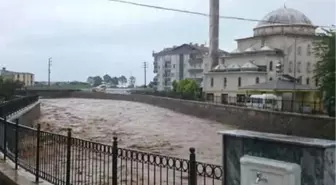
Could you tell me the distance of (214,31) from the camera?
196ft

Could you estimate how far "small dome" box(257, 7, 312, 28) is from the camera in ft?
Result: 198

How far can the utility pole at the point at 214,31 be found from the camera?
58.0 m

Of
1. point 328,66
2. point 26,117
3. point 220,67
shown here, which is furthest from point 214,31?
point 26,117

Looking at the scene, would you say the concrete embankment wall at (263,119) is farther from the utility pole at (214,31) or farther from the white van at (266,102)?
the utility pole at (214,31)

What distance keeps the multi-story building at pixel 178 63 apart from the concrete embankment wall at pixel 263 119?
35259 mm

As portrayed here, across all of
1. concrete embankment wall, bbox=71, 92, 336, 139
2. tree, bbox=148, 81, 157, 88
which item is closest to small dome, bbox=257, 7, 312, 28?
concrete embankment wall, bbox=71, 92, 336, 139

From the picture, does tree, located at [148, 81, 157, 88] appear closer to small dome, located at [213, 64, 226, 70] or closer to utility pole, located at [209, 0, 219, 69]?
utility pole, located at [209, 0, 219, 69]

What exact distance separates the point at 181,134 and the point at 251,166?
81.6ft

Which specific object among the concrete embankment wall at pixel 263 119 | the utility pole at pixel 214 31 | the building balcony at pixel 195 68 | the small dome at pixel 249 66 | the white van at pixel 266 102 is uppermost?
the utility pole at pixel 214 31

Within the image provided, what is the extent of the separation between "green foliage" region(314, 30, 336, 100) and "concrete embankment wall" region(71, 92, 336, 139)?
171cm

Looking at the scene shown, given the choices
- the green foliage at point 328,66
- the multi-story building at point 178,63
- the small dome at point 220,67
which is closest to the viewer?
the green foliage at point 328,66

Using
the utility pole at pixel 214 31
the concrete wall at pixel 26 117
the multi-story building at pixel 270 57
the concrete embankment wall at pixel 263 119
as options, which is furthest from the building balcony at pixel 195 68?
the concrete wall at pixel 26 117

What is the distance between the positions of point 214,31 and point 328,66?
35394 mm

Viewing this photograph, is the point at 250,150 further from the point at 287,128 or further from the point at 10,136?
the point at 287,128
